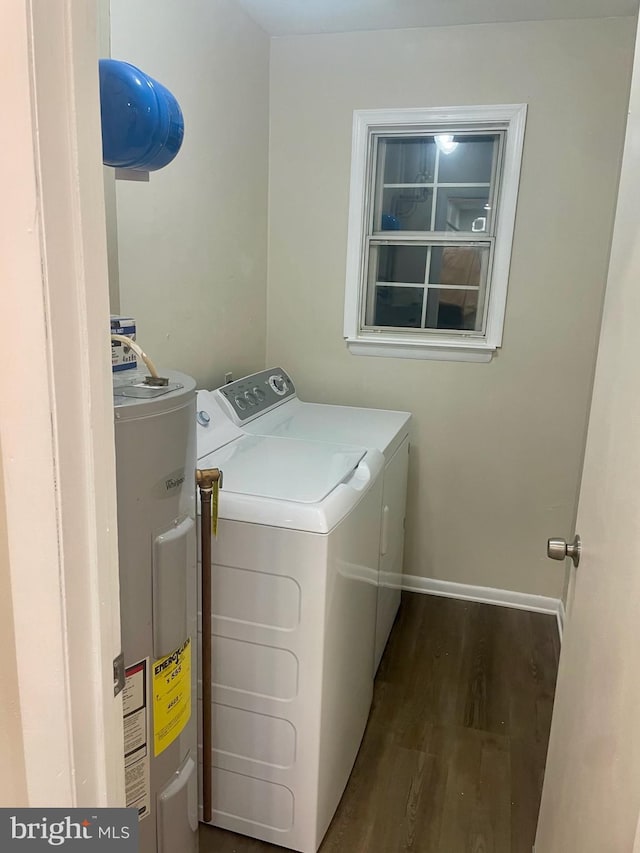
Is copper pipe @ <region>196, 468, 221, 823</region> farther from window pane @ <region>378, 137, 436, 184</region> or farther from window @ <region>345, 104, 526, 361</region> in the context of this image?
window pane @ <region>378, 137, 436, 184</region>

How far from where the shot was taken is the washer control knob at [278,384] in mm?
2521

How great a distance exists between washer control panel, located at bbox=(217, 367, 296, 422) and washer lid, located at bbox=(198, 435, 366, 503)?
17 cm

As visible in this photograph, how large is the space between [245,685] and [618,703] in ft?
3.22

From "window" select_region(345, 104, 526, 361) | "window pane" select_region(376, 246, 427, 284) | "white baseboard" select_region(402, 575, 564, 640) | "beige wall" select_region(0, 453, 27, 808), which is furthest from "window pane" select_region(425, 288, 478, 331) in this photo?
"beige wall" select_region(0, 453, 27, 808)

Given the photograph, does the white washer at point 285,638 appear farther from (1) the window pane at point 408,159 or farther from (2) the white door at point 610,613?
(1) the window pane at point 408,159

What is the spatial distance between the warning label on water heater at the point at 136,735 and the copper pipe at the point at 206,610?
0.28 meters

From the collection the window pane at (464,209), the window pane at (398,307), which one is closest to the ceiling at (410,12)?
the window pane at (464,209)

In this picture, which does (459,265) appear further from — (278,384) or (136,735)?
(136,735)

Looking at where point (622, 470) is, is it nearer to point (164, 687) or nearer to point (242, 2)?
point (164, 687)

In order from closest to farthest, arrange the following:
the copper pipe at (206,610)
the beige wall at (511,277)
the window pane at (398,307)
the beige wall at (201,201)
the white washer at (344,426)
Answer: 1. the copper pipe at (206,610)
2. the beige wall at (201,201)
3. the white washer at (344,426)
4. the beige wall at (511,277)
5. the window pane at (398,307)

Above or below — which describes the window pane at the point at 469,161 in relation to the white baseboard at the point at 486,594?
above

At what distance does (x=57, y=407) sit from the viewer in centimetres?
64

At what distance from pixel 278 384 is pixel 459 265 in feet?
3.10

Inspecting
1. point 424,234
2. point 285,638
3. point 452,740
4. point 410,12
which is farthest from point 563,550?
point 410,12
